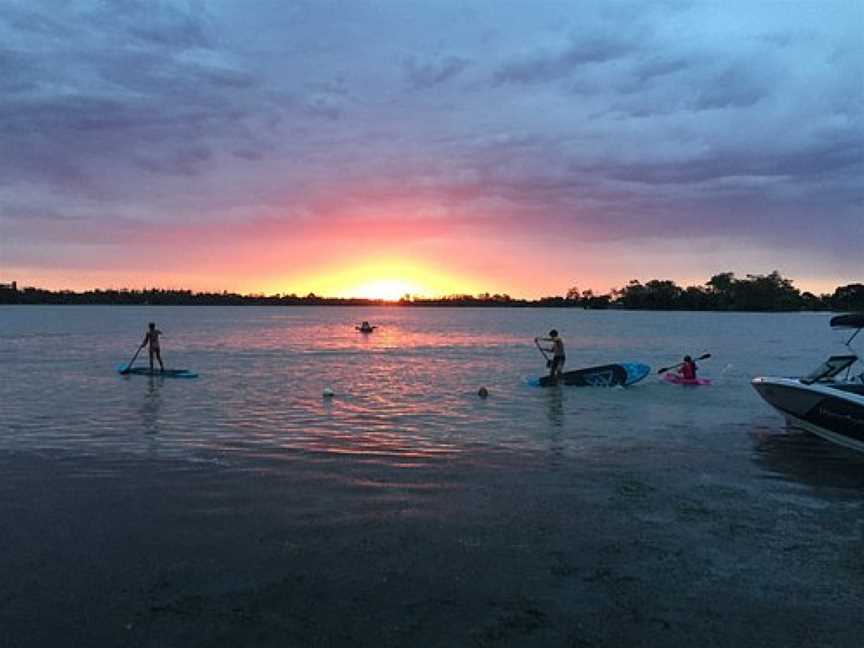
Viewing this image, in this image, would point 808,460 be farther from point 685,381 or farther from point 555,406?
point 685,381

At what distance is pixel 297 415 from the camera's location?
752 inches

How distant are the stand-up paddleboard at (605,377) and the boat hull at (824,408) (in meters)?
10.2

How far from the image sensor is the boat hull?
1349cm

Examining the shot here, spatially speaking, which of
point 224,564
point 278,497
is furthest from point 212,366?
point 224,564

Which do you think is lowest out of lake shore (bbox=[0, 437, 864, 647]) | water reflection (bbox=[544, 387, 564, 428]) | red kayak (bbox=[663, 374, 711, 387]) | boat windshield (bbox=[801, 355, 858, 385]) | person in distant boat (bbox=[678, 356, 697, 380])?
water reflection (bbox=[544, 387, 564, 428])

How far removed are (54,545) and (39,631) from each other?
7.34 feet

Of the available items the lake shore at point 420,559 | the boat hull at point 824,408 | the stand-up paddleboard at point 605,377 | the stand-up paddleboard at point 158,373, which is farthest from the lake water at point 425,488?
the stand-up paddleboard at point 158,373

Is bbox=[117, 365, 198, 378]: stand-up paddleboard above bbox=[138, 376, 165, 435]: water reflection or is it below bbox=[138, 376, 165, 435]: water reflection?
above

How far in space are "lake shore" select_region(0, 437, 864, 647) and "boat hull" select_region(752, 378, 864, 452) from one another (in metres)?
2.50

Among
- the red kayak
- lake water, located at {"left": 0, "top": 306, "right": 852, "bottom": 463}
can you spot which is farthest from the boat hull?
the red kayak

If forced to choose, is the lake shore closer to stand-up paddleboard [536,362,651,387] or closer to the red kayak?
stand-up paddleboard [536,362,651,387]

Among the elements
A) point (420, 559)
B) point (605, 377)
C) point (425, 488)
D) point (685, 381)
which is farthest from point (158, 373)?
point (420, 559)

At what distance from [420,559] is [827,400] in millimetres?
10193

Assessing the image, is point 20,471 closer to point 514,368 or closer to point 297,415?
point 297,415
